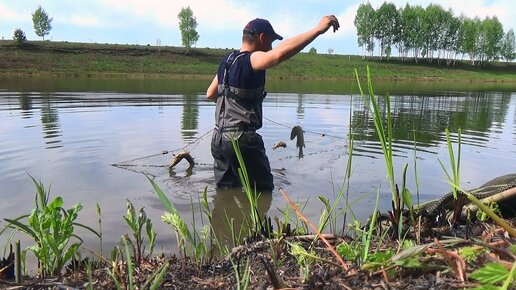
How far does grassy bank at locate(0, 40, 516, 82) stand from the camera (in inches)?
2012

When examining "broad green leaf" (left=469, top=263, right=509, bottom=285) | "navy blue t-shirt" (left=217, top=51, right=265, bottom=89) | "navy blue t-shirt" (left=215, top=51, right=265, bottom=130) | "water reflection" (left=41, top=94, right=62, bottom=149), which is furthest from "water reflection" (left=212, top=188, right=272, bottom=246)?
"water reflection" (left=41, top=94, right=62, bottom=149)

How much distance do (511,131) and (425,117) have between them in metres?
3.63

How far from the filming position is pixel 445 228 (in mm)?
2654

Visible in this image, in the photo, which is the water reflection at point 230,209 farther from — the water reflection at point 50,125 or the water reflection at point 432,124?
the water reflection at point 50,125

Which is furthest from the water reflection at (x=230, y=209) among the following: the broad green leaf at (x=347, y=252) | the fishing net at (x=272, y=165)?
the broad green leaf at (x=347, y=252)

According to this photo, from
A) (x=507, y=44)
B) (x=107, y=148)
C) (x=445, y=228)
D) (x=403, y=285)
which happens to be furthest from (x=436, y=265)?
(x=507, y=44)

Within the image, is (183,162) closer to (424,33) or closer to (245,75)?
(245,75)

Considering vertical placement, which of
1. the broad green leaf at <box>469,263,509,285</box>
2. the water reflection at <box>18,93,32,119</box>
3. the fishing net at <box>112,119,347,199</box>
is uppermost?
the broad green leaf at <box>469,263,509,285</box>

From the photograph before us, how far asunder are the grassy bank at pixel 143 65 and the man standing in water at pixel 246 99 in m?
46.2

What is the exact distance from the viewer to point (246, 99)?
17.1 ft

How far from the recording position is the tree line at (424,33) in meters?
99.4

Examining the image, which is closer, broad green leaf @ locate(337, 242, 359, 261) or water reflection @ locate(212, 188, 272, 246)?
broad green leaf @ locate(337, 242, 359, 261)

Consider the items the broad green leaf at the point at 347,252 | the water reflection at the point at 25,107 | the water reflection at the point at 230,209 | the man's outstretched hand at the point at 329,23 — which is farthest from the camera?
the water reflection at the point at 25,107

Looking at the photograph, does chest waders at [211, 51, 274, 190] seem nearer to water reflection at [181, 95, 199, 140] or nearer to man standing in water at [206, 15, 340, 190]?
man standing in water at [206, 15, 340, 190]
